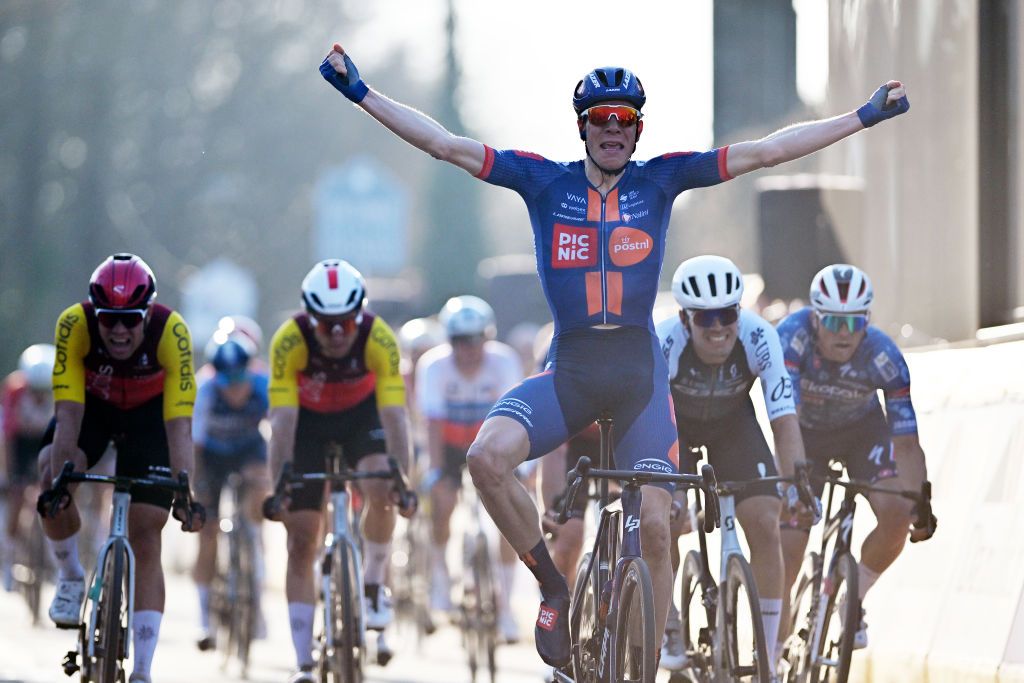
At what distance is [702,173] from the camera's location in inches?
313

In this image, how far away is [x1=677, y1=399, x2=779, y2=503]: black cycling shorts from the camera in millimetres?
9531

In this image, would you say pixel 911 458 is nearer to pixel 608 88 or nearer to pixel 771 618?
pixel 771 618

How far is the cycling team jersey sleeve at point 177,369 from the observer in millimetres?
9609

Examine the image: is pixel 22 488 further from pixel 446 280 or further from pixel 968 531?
pixel 446 280

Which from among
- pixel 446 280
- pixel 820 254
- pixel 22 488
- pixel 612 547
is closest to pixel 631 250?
pixel 612 547

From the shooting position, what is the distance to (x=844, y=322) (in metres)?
9.59

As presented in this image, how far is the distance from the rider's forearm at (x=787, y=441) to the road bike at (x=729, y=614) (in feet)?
0.80

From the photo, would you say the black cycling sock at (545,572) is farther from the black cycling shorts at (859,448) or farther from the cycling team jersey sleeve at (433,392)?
the cycling team jersey sleeve at (433,392)

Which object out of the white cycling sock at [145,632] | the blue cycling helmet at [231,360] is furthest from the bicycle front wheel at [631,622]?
the blue cycling helmet at [231,360]

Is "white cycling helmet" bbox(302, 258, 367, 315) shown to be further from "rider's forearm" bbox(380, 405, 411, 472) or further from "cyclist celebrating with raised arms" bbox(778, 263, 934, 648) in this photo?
"cyclist celebrating with raised arms" bbox(778, 263, 934, 648)

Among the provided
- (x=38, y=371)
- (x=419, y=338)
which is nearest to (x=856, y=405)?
(x=419, y=338)

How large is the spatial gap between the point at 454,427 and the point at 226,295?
2504 cm

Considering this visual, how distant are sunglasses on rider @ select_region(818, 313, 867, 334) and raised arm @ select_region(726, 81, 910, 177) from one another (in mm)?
1907

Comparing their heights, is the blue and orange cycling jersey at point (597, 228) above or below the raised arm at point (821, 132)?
below
